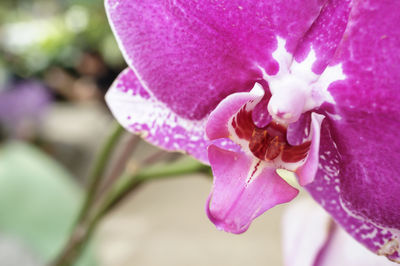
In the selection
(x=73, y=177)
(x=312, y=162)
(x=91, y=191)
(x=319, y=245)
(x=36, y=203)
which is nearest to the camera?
(x=312, y=162)

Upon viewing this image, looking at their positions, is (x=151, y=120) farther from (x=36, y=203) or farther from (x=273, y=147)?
(x=36, y=203)

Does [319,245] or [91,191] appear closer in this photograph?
[319,245]

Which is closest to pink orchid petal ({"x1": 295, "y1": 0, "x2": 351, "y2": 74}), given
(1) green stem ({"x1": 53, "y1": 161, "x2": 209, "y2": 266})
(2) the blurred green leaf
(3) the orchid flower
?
(3) the orchid flower

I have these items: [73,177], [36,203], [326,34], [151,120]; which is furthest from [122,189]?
[73,177]

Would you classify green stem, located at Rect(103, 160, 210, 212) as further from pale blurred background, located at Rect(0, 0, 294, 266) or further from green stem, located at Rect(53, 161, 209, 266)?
pale blurred background, located at Rect(0, 0, 294, 266)

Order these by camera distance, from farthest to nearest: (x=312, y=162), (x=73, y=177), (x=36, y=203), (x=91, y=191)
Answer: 1. (x=73, y=177)
2. (x=36, y=203)
3. (x=91, y=191)
4. (x=312, y=162)

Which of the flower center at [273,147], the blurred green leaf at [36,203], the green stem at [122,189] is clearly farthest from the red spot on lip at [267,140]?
the blurred green leaf at [36,203]

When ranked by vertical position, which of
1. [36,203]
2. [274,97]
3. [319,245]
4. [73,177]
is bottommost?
[73,177]

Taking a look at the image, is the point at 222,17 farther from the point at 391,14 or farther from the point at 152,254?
the point at 152,254
